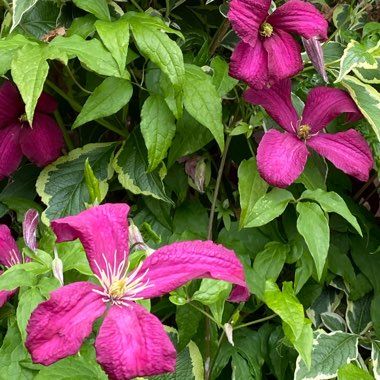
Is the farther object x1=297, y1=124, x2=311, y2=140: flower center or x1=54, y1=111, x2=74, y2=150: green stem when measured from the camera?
x1=54, y1=111, x2=74, y2=150: green stem

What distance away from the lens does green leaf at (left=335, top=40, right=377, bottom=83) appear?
2.99 ft

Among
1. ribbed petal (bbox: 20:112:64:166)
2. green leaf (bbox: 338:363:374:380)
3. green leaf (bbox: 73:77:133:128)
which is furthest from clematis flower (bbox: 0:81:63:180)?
green leaf (bbox: 338:363:374:380)

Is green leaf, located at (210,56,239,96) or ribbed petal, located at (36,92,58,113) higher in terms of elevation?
green leaf, located at (210,56,239,96)

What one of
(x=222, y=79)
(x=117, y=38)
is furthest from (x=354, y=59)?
(x=117, y=38)

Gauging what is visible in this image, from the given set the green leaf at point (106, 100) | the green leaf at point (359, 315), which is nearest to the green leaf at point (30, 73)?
the green leaf at point (106, 100)

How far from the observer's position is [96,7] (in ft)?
2.91

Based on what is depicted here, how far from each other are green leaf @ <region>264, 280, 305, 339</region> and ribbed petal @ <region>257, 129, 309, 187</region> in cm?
12

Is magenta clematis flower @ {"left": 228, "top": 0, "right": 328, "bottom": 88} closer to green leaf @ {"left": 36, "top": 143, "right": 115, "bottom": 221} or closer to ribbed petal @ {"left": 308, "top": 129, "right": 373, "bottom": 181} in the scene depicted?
ribbed petal @ {"left": 308, "top": 129, "right": 373, "bottom": 181}

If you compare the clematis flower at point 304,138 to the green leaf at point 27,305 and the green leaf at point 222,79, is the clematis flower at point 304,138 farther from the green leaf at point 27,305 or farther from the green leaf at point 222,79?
the green leaf at point 27,305

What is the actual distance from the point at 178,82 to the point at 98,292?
267 mm

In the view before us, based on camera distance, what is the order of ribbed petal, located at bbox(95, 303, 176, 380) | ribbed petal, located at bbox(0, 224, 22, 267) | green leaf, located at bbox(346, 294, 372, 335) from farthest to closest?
green leaf, located at bbox(346, 294, 372, 335) < ribbed petal, located at bbox(0, 224, 22, 267) < ribbed petal, located at bbox(95, 303, 176, 380)

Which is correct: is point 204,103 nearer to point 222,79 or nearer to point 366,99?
point 222,79

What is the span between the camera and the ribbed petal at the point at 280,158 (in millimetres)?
865

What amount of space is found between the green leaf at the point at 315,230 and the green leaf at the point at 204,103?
5.0 inches
